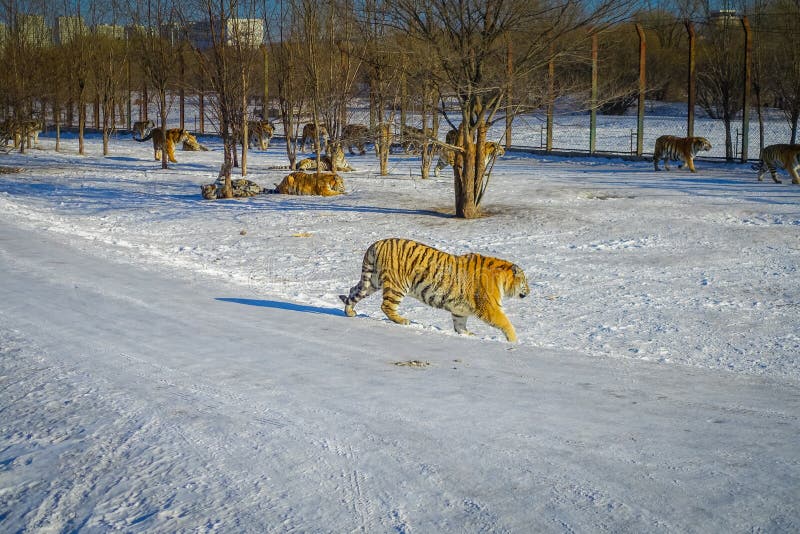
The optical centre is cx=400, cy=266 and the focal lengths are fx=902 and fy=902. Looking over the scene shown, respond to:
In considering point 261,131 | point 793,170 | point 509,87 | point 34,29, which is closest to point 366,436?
point 509,87

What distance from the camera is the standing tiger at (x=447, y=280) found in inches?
387

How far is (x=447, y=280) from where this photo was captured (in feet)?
32.3

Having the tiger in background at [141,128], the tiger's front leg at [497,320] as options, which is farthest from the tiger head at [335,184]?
the tiger in background at [141,128]

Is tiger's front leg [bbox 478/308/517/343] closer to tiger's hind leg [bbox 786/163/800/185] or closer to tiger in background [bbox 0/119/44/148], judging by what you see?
tiger's hind leg [bbox 786/163/800/185]

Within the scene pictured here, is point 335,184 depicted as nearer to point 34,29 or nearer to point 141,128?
point 141,128

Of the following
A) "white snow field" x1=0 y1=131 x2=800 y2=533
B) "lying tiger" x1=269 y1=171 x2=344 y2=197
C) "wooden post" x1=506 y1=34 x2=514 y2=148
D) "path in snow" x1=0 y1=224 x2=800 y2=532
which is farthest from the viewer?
"lying tiger" x1=269 y1=171 x2=344 y2=197

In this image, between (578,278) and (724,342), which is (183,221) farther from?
(724,342)

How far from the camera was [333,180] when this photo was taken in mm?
24672

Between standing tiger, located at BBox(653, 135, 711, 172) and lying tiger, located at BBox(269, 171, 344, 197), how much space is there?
11.1 metres

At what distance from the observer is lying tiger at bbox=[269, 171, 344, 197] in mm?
24344

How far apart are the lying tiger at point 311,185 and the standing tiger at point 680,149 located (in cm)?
1107

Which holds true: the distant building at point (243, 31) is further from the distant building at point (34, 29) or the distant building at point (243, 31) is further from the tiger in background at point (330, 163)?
the distant building at point (34, 29)

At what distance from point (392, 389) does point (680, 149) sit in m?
23.9

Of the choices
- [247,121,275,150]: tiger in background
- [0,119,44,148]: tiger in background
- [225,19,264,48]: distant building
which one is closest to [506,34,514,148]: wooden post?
[225,19,264,48]: distant building
